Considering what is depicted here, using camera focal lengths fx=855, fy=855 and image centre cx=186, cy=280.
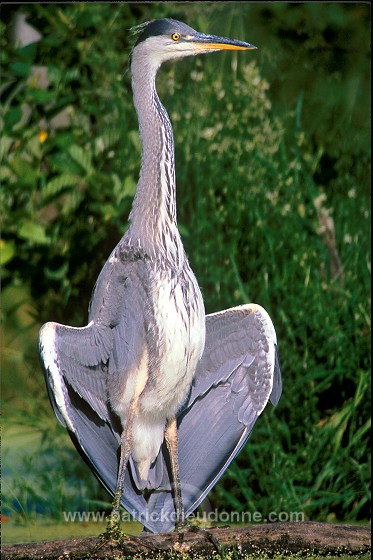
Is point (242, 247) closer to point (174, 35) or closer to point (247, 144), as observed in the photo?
point (247, 144)

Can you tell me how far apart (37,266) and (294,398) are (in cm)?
118

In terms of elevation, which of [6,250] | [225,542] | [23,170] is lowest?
[225,542]

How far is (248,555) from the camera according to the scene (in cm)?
203

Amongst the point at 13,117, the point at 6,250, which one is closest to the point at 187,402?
the point at 6,250

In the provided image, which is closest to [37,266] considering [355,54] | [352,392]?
[352,392]

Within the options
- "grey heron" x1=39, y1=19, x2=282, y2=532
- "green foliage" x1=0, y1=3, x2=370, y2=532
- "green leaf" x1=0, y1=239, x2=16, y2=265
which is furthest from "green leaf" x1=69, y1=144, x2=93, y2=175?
"grey heron" x1=39, y1=19, x2=282, y2=532

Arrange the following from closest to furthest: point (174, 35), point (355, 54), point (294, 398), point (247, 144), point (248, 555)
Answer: point (248, 555)
point (174, 35)
point (294, 398)
point (247, 144)
point (355, 54)

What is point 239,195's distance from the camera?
336 centimetres

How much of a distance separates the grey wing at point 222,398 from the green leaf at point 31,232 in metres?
1.31

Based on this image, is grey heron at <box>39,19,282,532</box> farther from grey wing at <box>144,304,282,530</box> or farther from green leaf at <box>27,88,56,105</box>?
green leaf at <box>27,88,56,105</box>

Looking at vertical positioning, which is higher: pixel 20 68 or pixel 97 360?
pixel 20 68

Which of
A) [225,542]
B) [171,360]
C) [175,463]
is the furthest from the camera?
[175,463]

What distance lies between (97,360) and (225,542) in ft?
1.73

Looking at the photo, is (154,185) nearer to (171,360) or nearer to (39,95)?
(171,360)
